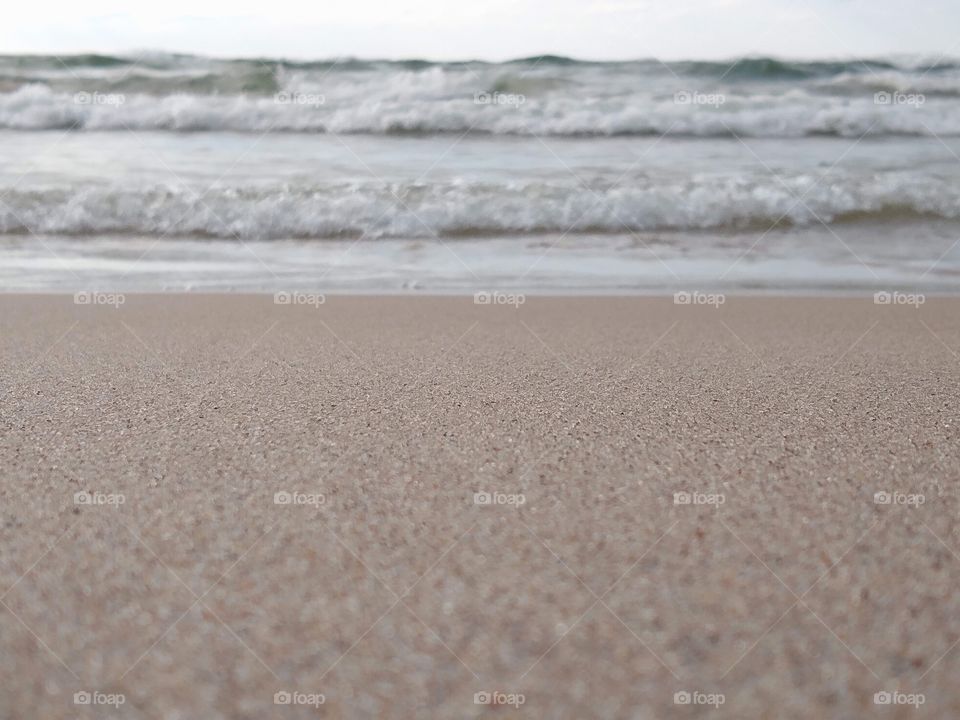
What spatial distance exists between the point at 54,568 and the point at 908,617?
1.29 metres

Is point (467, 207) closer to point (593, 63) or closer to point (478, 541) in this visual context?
point (593, 63)

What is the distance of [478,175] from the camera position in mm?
8047

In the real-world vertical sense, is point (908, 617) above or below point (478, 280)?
above

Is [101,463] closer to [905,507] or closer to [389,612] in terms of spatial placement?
[389,612]

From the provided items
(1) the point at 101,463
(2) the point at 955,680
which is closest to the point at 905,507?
(2) the point at 955,680

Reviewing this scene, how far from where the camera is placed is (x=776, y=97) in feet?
31.2

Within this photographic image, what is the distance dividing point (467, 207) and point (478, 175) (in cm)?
58

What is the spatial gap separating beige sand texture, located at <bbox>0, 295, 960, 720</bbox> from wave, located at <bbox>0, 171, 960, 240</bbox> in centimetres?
426

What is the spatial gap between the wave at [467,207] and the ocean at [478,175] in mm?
20

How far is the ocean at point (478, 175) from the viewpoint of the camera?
688 cm

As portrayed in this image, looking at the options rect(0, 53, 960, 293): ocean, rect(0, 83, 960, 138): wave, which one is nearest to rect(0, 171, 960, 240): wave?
rect(0, 53, 960, 293): ocean

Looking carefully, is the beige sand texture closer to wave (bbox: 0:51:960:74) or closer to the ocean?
the ocean

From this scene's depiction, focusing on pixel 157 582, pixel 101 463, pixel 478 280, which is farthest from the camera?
pixel 478 280

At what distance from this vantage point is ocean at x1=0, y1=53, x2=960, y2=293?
688 cm
